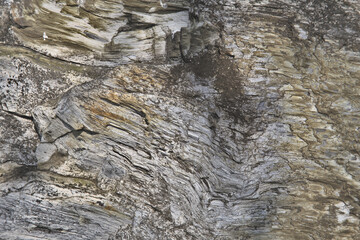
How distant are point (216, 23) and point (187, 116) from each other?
1.80 metres

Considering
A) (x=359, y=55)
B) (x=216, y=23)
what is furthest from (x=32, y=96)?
(x=359, y=55)

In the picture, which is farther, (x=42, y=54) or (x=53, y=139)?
(x=42, y=54)

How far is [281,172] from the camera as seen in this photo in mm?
5586

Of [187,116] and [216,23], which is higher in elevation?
[216,23]

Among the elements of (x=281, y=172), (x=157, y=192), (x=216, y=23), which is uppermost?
(x=216, y=23)

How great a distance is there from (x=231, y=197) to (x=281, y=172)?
3.16ft

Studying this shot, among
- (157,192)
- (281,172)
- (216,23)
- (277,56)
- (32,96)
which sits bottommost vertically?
(157,192)

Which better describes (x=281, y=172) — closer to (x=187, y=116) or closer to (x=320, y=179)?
(x=320, y=179)

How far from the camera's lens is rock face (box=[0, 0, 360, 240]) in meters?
5.52

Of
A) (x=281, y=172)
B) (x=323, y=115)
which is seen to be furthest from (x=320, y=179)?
(x=323, y=115)

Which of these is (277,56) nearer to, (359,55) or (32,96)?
(359,55)

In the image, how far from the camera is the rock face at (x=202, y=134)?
18.1 ft

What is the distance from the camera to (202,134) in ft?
18.9

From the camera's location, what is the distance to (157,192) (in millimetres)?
5688
